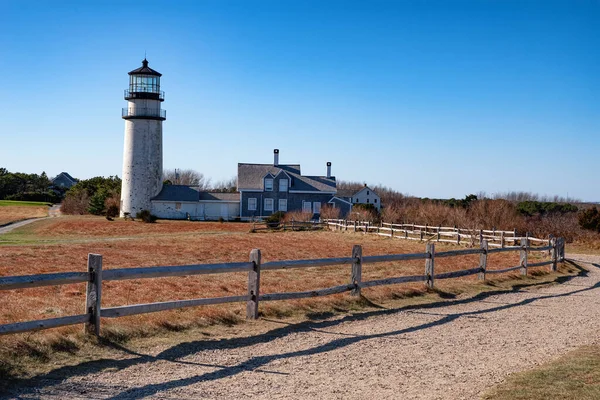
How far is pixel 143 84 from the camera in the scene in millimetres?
57781

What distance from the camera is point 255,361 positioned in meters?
8.07

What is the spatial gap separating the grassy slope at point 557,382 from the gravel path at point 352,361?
0.27 metres

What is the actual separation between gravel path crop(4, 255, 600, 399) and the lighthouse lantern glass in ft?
163

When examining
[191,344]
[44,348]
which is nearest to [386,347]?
[191,344]

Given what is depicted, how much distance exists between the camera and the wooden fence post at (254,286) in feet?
34.0

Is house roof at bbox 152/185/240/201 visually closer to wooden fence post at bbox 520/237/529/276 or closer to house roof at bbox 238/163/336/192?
house roof at bbox 238/163/336/192

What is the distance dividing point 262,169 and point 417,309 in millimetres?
54979

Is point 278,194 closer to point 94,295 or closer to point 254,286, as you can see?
point 254,286

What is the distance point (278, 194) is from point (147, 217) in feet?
47.3

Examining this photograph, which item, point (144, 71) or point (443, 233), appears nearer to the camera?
point (443, 233)

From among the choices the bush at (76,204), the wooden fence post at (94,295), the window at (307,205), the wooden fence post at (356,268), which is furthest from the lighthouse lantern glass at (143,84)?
the wooden fence post at (94,295)

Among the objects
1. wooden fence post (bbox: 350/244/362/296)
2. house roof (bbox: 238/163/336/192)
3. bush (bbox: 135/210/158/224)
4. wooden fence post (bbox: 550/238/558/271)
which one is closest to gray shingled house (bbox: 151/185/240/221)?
house roof (bbox: 238/163/336/192)

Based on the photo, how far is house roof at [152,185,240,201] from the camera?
6245cm

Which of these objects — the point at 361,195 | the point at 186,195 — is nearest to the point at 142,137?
the point at 186,195
